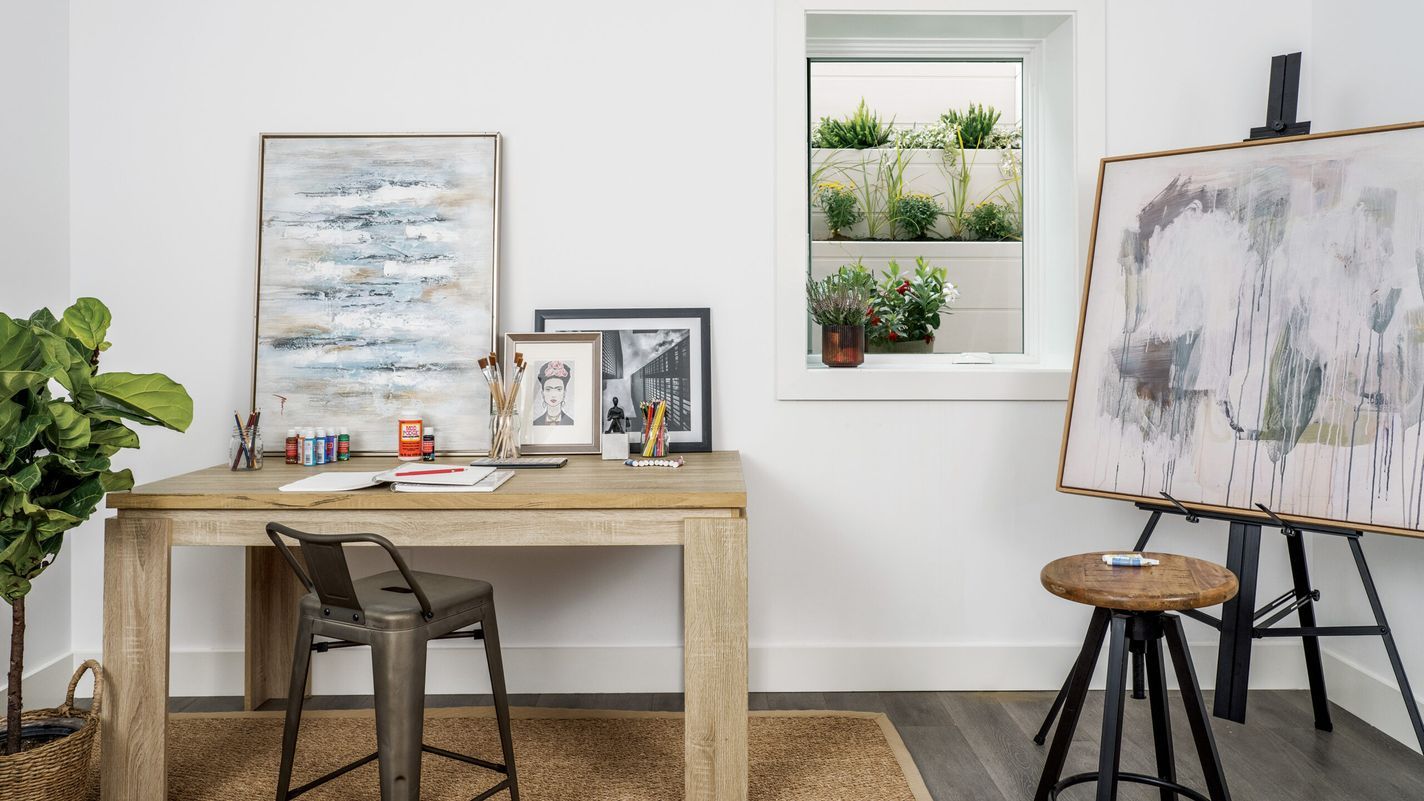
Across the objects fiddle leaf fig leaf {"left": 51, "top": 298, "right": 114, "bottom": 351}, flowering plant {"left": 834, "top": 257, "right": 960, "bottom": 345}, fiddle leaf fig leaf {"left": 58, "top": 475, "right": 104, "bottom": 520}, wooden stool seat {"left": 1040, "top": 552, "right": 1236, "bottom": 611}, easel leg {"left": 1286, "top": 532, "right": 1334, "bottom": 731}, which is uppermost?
flowering plant {"left": 834, "top": 257, "right": 960, "bottom": 345}

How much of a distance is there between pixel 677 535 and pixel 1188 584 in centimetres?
107

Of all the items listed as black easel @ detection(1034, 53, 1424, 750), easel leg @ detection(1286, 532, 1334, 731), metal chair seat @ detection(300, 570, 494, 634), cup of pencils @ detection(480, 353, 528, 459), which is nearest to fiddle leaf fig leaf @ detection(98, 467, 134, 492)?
metal chair seat @ detection(300, 570, 494, 634)

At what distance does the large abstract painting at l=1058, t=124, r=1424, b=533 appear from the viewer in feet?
6.59

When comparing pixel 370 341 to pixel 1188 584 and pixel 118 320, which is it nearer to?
pixel 118 320

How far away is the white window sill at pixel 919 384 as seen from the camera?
9.03 ft

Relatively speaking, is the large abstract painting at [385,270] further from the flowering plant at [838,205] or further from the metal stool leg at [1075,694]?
the metal stool leg at [1075,694]

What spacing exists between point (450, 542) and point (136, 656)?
77 cm

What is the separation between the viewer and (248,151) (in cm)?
274

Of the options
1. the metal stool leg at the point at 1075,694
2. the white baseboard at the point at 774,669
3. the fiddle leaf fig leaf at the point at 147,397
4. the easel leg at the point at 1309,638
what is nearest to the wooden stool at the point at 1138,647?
the metal stool leg at the point at 1075,694

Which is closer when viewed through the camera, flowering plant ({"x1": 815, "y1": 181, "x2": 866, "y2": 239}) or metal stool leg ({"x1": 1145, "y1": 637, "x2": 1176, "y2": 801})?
metal stool leg ({"x1": 1145, "y1": 637, "x2": 1176, "y2": 801})

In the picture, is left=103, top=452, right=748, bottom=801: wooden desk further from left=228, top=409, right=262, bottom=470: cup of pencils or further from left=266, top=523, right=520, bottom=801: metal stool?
left=228, top=409, right=262, bottom=470: cup of pencils

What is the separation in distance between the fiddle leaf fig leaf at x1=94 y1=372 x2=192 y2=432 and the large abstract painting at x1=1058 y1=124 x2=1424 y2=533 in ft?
7.30

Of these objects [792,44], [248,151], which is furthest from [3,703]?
[792,44]

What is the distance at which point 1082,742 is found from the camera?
238cm
